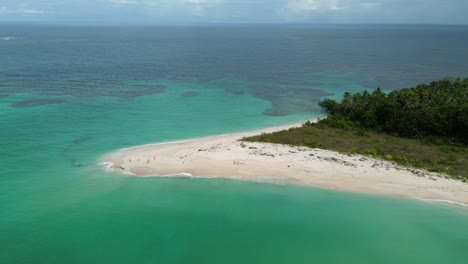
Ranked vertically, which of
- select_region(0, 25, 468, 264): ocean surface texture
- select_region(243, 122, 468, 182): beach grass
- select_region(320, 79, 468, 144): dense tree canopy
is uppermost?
select_region(320, 79, 468, 144): dense tree canopy

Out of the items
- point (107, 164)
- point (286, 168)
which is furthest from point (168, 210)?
point (286, 168)

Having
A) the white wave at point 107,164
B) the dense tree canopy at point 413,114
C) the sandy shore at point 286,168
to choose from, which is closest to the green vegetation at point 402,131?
the dense tree canopy at point 413,114

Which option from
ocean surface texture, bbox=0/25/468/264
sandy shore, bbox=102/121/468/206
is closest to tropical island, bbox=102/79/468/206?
sandy shore, bbox=102/121/468/206

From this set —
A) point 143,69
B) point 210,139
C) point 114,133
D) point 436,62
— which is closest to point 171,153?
point 210,139

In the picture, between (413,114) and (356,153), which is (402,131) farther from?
(356,153)

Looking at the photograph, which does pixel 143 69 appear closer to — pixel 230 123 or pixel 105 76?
pixel 105 76

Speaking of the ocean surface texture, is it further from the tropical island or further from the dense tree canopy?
the dense tree canopy

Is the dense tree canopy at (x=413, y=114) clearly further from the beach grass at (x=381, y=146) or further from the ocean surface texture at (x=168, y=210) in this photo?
the ocean surface texture at (x=168, y=210)
